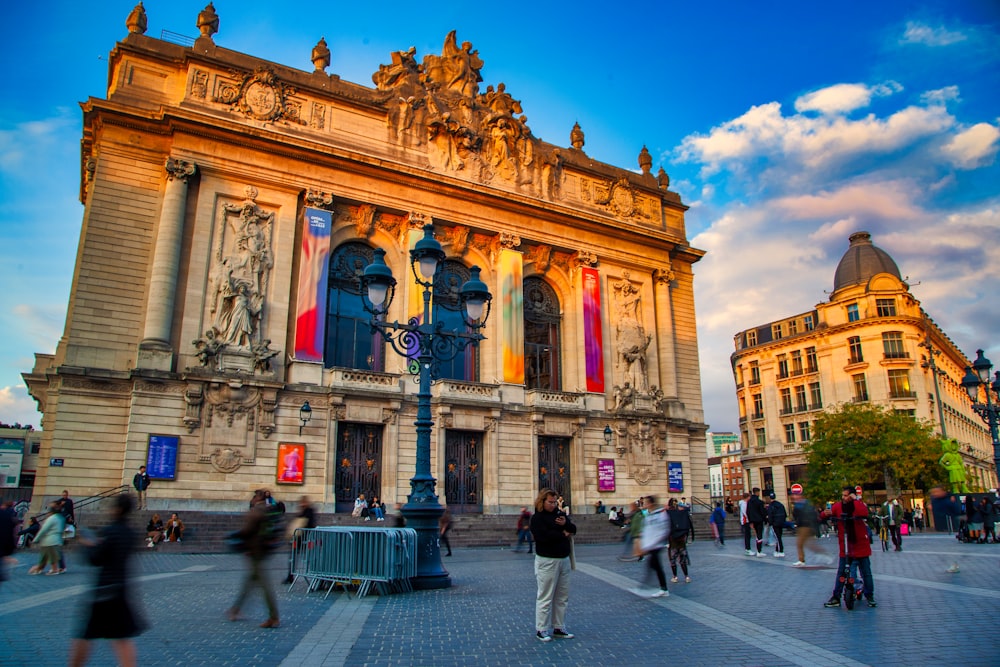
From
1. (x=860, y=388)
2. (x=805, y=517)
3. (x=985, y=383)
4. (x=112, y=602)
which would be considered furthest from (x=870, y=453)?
(x=112, y=602)

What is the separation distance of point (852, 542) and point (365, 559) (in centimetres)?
757

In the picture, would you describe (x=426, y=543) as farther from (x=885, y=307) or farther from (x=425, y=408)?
(x=885, y=307)

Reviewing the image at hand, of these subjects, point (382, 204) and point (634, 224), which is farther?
point (634, 224)

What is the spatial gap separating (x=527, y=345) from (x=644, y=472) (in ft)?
27.6

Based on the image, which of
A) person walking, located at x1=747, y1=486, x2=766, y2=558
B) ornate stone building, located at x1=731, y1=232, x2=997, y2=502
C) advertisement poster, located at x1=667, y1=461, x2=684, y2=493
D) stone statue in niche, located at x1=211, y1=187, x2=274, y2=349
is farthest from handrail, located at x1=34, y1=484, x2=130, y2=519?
ornate stone building, located at x1=731, y1=232, x2=997, y2=502

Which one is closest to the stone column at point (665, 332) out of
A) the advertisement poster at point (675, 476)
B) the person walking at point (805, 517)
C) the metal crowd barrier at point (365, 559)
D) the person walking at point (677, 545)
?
the advertisement poster at point (675, 476)

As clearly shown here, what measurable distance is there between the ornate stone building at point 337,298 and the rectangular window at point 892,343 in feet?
80.1

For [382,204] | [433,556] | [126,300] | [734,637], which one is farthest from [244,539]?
[382,204]

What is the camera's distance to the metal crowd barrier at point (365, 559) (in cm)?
1153

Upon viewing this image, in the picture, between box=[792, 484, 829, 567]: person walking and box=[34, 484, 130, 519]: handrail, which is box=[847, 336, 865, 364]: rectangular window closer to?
box=[792, 484, 829, 567]: person walking

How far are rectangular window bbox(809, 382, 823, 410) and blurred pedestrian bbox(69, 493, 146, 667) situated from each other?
58.9 m

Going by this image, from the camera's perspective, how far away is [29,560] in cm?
1777

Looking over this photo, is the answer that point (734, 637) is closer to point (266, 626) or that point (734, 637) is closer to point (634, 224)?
point (266, 626)

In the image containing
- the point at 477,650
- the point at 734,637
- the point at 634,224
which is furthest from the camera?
the point at 634,224
